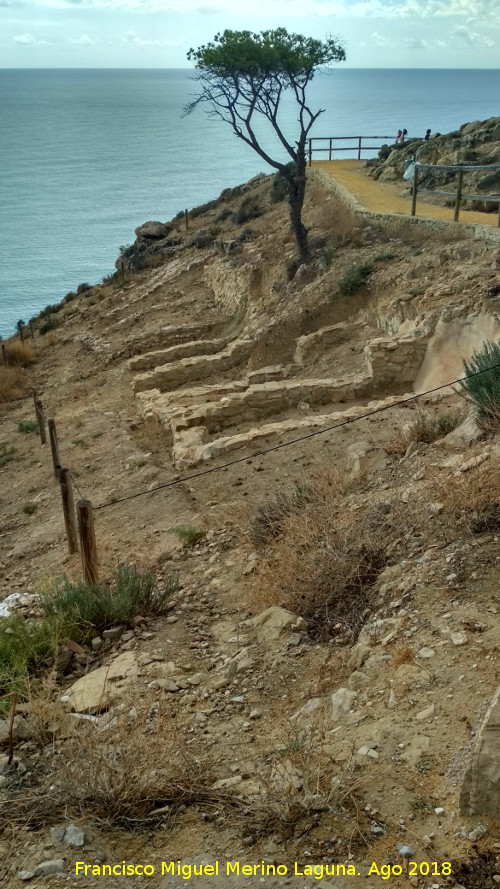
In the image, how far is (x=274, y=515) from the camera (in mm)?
7711

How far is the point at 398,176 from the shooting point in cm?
2419

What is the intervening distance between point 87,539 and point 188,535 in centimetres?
145

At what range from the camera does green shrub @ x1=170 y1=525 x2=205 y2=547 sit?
827cm

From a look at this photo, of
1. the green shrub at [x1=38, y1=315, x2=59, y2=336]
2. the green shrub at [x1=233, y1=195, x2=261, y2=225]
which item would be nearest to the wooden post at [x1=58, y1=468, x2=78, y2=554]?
the green shrub at [x1=38, y1=315, x2=59, y2=336]

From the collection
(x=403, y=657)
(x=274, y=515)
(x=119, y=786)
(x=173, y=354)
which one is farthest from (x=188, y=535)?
(x=173, y=354)

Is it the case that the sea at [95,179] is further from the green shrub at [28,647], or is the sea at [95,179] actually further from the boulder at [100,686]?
the boulder at [100,686]

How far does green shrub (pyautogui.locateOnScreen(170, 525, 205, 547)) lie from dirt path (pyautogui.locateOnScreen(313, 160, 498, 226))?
1044 centimetres

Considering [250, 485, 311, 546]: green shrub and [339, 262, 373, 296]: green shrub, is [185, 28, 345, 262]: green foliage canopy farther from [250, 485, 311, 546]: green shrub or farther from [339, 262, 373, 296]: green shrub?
[250, 485, 311, 546]: green shrub

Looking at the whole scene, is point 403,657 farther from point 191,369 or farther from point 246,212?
point 246,212

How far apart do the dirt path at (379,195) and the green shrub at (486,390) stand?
7.42 metres

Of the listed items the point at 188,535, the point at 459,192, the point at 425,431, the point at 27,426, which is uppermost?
the point at 459,192

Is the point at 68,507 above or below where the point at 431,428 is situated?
below

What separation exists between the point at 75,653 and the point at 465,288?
9444 mm

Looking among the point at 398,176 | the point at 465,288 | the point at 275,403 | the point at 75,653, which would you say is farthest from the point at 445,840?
the point at 398,176
